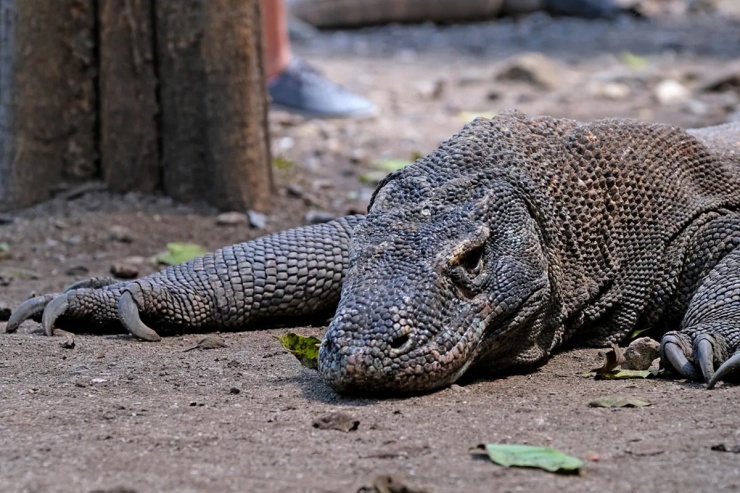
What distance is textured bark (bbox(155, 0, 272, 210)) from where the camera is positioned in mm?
5770

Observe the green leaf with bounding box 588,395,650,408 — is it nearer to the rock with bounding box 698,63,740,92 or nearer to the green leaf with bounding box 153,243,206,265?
the green leaf with bounding box 153,243,206,265

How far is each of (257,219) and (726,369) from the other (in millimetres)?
3125

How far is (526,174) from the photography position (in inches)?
144

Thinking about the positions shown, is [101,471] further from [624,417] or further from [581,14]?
[581,14]

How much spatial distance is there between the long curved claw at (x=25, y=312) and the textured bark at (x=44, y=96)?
75.9 inches

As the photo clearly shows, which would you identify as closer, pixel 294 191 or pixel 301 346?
pixel 301 346

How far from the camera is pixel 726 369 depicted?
3.20 meters

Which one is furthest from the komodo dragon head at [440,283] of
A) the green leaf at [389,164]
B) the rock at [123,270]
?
the green leaf at [389,164]

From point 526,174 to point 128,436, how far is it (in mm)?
1485

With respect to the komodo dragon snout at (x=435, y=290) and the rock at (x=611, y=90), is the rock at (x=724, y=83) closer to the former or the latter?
the rock at (x=611, y=90)

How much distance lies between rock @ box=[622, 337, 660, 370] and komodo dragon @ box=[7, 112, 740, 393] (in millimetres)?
132

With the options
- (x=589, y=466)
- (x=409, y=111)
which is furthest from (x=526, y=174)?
(x=409, y=111)

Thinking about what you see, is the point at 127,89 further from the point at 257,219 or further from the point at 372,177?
the point at 372,177

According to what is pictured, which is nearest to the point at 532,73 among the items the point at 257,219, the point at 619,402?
the point at 257,219
